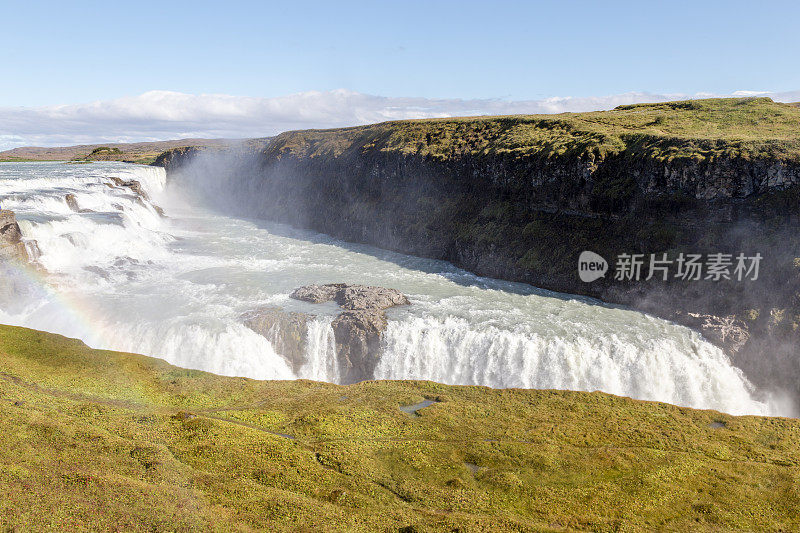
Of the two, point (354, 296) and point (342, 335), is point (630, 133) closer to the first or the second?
point (354, 296)

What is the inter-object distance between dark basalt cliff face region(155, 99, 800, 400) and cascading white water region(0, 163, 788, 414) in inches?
150

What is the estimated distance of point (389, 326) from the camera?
3881 centimetres

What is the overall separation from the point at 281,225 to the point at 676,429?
7855cm

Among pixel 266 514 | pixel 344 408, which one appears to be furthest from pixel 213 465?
pixel 344 408

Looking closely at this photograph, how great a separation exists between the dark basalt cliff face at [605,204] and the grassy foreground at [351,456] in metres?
16.9

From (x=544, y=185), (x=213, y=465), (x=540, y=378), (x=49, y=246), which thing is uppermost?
(x=544, y=185)

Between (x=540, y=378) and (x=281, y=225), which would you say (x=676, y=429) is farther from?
(x=281, y=225)

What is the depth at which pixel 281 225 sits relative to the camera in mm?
92875

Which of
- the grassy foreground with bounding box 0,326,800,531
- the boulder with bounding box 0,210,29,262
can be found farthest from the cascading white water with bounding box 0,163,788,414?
the grassy foreground with bounding box 0,326,800,531

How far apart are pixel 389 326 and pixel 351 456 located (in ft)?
55.5

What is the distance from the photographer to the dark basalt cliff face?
40.8 meters
